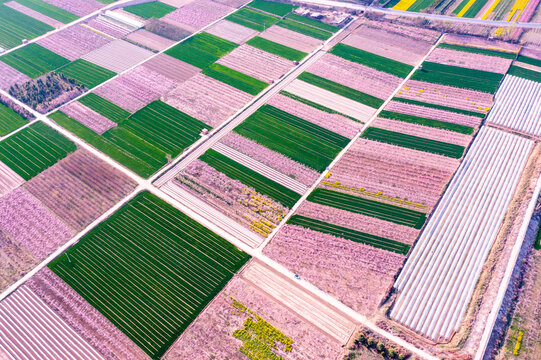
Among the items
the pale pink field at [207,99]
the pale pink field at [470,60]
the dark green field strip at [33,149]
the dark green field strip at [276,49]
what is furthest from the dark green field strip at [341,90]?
the dark green field strip at [33,149]

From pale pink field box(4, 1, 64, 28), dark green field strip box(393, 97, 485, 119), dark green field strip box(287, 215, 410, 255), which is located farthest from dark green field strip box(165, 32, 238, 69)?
dark green field strip box(287, 215, 410, 255)

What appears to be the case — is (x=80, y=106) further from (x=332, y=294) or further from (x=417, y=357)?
(x=417, y=357)

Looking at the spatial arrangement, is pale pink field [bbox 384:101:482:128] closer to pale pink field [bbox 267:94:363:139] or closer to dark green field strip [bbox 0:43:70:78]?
pale pink field [bbox 267:94:363:139]

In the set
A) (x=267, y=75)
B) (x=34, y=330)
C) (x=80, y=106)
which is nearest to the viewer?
(x=34, y=330)

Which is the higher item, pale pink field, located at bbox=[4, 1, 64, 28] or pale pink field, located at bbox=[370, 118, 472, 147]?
pale pink field, located at bbox=[370, 118, 472, 147]

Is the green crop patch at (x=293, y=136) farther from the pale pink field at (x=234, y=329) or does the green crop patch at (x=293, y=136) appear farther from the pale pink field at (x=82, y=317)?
the pale pink field at (x=82, y=317)

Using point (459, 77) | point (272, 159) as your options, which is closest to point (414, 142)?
point (459, 77)

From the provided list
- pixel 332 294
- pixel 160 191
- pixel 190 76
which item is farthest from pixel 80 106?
pixel 332 294
